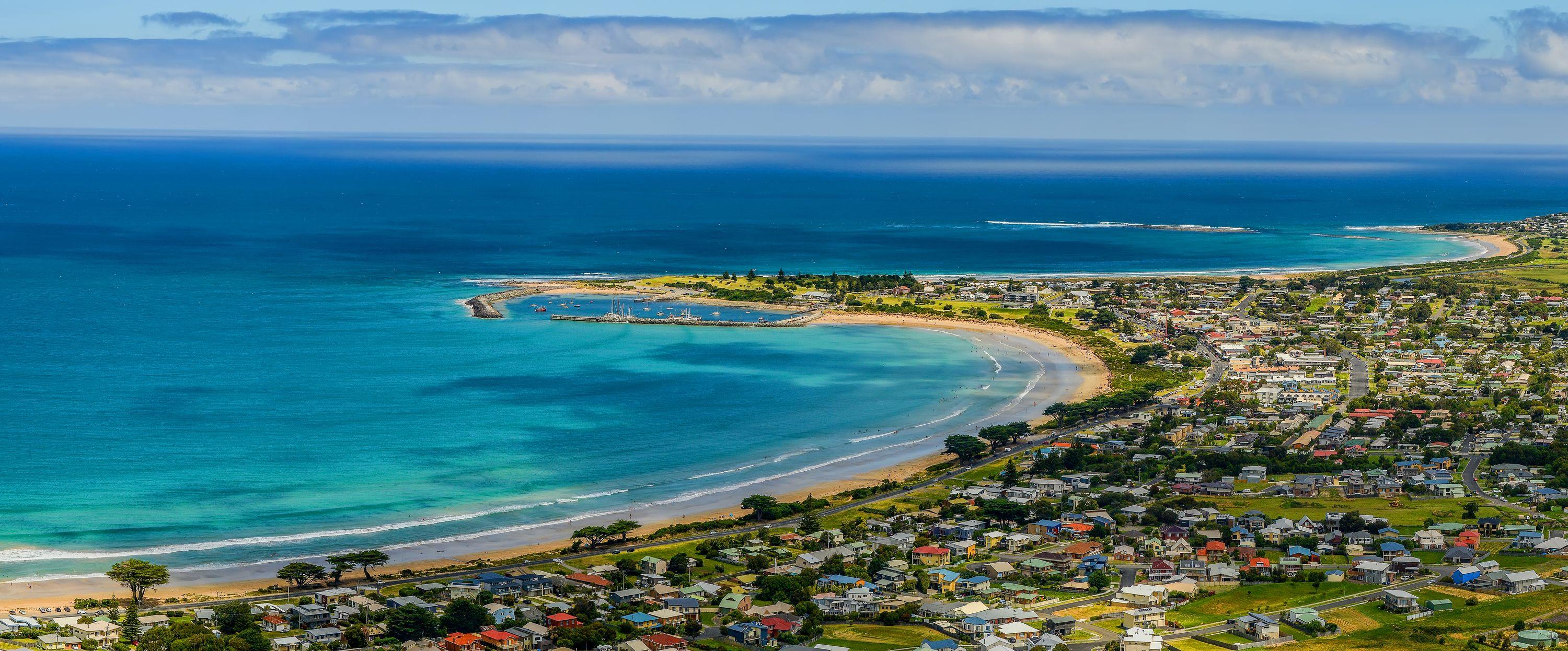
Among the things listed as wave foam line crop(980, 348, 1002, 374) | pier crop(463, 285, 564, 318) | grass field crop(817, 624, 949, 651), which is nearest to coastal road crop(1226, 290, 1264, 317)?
wave foam line crop(980, 348, 1002, 374)

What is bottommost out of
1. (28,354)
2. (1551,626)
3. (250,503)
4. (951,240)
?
(1551,626)

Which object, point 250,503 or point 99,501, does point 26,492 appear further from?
point 250,503

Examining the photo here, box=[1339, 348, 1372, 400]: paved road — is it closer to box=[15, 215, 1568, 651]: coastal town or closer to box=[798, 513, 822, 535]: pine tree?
box=[15, 215, 1568, 651]: coastal town

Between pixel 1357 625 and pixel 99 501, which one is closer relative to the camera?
pixel 1357 625

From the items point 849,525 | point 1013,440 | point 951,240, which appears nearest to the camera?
point 849,525

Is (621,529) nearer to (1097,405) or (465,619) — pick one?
(465,619)

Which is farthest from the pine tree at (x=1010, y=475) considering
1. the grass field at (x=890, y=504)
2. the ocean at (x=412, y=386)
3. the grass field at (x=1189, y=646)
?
the grass field at (x=1189, y=646)

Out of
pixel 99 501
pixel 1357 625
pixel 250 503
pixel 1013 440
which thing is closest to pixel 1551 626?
pixel 1357 625

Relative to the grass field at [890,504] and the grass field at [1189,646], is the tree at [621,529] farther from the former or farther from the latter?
the grass field at [1189,646]

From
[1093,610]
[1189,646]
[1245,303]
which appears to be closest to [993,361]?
[1245,303]
